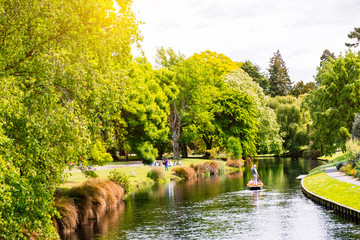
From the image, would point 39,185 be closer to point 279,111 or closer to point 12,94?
point 12,94

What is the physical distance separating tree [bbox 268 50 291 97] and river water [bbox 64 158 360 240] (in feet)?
354

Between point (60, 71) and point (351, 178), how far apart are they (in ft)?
92.8

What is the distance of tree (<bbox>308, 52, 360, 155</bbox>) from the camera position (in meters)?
48.8

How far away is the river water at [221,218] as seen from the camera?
23797mm

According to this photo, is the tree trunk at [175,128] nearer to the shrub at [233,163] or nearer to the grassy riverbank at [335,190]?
the shrub at [233,163]

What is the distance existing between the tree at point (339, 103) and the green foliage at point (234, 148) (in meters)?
22.1

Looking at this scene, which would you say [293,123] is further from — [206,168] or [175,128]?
[206,168]


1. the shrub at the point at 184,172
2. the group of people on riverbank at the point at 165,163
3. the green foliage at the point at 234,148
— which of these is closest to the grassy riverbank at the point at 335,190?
the shrub at the point at 184,172

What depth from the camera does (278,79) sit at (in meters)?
146

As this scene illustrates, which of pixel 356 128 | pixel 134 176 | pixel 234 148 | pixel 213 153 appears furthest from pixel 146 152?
pixel 213 153

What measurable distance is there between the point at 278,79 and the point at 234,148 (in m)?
79.0

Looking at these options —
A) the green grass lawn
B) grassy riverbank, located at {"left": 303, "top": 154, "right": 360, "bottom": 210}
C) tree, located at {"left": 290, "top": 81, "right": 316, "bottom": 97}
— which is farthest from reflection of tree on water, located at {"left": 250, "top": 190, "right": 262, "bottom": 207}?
tree, located at {"left": 290, "top": 81, "right": 316, "bottom": 97}

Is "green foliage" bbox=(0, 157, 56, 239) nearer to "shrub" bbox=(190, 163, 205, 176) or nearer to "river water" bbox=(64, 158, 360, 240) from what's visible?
"river water" bbox=(64, 158, 360, 240)

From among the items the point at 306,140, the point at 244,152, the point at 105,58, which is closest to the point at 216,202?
the point at 105,58
